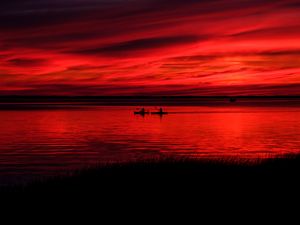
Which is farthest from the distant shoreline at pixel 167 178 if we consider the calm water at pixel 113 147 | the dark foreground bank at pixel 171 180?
the calm water at pixel 113 147

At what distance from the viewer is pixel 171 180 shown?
16250 mm

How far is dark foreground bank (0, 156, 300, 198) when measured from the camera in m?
15.1

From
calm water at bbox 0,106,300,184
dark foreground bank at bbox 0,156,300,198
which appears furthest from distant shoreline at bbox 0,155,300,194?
calm water at bbox 0,106,300,184

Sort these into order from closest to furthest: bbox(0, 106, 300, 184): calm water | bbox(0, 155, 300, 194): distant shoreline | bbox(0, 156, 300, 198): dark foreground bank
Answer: bbox(0, 156, 300, 198): dark foreground bank < bbox(0, 155, 300, 194): distant shoreline < bbox(0, 106, 300, 184): calm water

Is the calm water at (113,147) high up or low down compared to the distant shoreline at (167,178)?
down

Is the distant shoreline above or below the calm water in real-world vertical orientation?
above

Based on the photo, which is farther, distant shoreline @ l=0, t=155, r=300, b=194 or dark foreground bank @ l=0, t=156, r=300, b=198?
distant shoreline @ l=0, t=155, r=300, b=194

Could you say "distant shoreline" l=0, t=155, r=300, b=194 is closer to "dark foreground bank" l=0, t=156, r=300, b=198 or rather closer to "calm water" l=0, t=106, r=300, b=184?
"dark foreground bank" l=0, t=156, r=300, b=198

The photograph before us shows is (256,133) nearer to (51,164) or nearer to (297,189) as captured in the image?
(51,164)

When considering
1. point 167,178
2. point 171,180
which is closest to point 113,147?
point 167,178

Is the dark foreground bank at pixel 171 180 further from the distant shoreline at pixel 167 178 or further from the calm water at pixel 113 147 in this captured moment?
the calm water at pixel 113 147

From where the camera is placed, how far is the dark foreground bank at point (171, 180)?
49.5ft

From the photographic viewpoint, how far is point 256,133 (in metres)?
55.3

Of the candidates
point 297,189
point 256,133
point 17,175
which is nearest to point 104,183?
point 297,189
